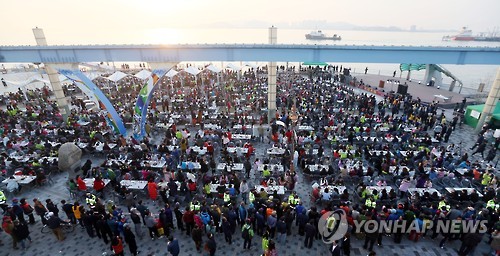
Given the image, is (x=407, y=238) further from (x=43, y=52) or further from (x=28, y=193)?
(x=43, y=52)

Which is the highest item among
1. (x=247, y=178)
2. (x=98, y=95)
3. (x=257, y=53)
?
(x=257, y=53)

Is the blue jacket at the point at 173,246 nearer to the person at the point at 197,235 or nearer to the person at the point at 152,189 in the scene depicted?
the person at the point at 197,235

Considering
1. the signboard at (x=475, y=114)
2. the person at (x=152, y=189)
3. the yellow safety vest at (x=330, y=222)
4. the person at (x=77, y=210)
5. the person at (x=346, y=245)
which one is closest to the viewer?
the person at (x=346, y=245)

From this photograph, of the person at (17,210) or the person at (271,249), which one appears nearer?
the person at (271,249)

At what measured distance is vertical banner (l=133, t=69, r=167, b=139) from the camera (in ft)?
55.8

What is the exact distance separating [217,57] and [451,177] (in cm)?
1449

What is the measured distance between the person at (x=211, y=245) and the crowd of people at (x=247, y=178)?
0.04 m

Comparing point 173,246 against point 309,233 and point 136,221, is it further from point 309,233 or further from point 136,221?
point 309,233

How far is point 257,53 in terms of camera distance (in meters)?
17.4

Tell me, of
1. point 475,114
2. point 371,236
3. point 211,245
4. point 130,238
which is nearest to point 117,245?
point 130,238

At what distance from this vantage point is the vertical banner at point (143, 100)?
55.8ft

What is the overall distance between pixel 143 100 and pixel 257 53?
26.8ft

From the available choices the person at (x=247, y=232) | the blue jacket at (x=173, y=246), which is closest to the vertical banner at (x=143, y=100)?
the blue jacket at (x=173, y=246)

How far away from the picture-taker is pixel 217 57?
17.7 metres
